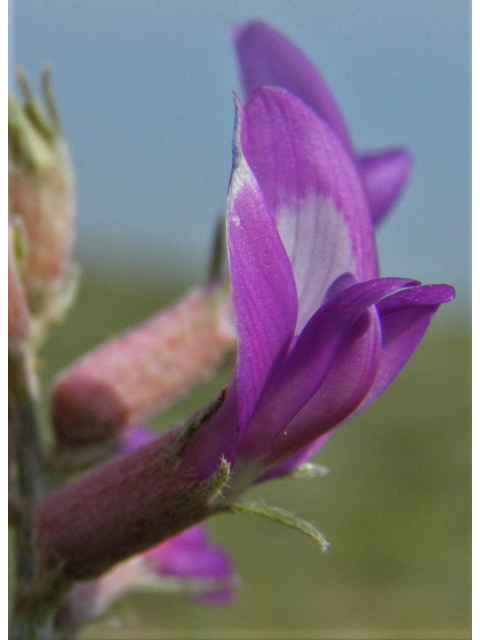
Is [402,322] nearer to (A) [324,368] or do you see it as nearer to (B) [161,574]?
(A) [324,368]

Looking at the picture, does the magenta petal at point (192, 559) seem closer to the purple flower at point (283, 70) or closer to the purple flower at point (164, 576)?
the purple flower at point (164, 576)

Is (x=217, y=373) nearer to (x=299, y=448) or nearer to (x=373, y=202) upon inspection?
(x=373, y=202)

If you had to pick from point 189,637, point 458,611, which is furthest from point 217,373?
point 458,611

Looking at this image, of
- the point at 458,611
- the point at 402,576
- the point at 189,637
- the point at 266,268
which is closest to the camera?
the point at 266,268

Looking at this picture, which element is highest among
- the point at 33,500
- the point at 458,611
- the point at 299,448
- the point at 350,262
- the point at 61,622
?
the point at 350,262

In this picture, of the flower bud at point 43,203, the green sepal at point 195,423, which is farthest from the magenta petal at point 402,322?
the flower bud at point 43,203
